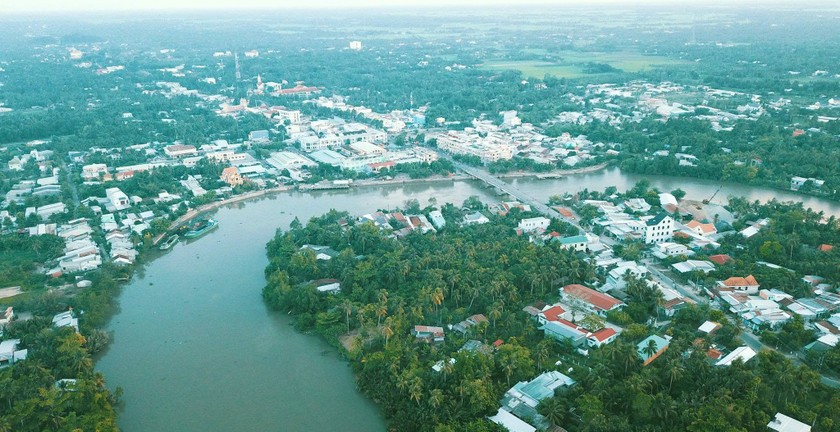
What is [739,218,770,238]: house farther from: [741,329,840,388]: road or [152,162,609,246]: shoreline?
[152,162,609,246]: shoreline

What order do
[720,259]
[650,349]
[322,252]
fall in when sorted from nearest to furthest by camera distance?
1. [650,349]
2. [720,259]
3. [322,252]

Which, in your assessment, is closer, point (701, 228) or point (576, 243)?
point (576, 243)

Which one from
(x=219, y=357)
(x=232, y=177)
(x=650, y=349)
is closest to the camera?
(x=650, y=349)

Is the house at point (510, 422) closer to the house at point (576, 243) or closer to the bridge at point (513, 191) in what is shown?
the house at point (576, 243)

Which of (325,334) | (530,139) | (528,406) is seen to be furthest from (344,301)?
(530,139)

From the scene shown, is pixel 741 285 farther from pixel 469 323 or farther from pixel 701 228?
pixel 469 323

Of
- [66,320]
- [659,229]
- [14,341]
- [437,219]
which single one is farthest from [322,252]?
[659,229]
